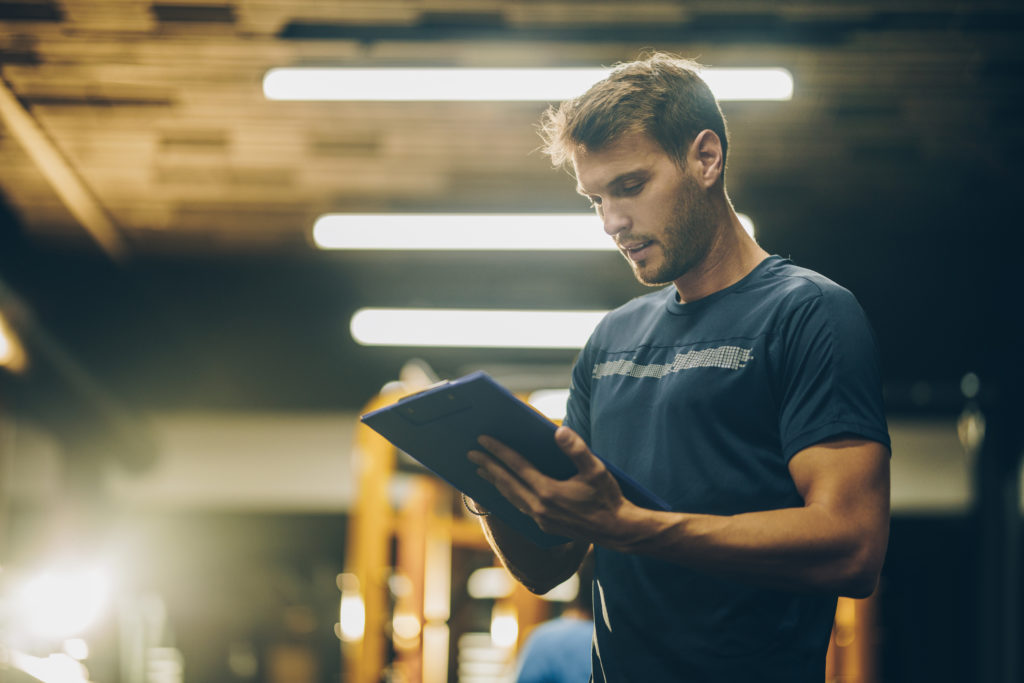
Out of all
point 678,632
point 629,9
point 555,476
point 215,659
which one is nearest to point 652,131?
point 555,476

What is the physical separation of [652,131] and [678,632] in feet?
2.86

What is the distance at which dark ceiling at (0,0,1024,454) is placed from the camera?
5.49 metres

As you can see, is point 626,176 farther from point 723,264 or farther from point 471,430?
point 471,430

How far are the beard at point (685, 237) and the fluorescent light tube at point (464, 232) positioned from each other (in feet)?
15.8

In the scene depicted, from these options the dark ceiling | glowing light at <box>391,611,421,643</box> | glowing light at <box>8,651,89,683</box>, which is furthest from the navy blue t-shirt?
glowing light at <box>391,611,421,643</box>

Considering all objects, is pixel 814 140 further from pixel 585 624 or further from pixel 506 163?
pixel 585 624

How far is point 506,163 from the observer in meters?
7.02

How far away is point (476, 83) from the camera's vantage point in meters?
5.45

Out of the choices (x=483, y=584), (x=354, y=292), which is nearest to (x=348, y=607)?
(x=483, y=584)

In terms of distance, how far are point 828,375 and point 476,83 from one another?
434 centimetres

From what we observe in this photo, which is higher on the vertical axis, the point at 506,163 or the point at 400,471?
the point at 506,163

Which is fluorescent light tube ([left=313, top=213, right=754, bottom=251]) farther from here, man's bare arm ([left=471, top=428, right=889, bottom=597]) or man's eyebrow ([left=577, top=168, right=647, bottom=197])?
man's bare arm ([left=471, top=428, right=889, bottom=597])

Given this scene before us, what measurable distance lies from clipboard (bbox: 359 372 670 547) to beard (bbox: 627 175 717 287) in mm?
418

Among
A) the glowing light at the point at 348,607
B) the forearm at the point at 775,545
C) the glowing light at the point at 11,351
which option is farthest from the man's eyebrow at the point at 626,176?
the glowing light at the point at 348,607
